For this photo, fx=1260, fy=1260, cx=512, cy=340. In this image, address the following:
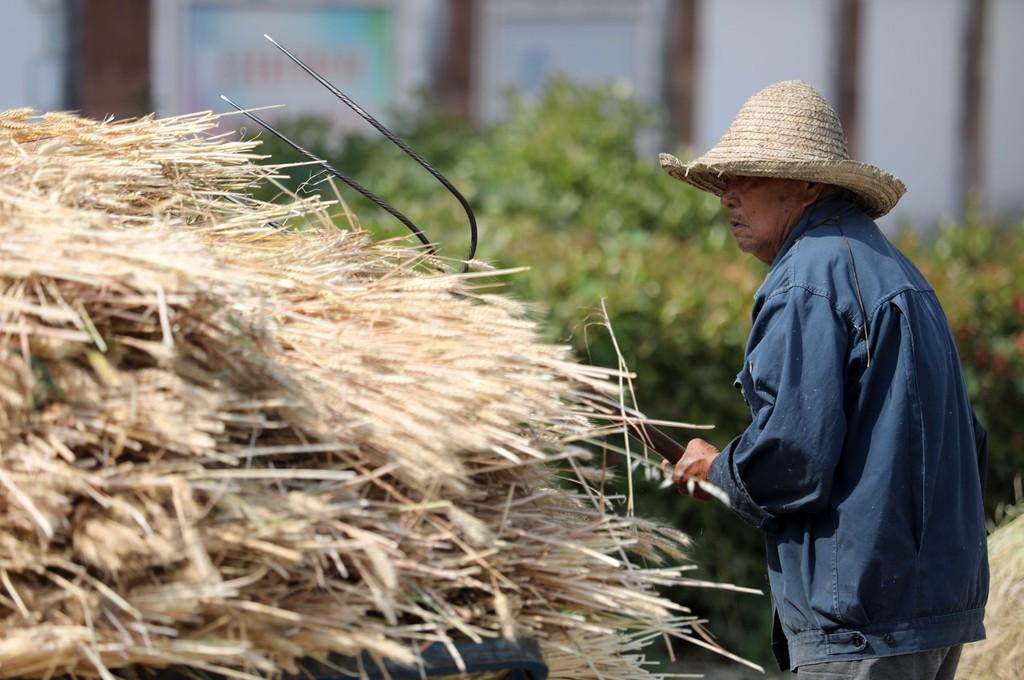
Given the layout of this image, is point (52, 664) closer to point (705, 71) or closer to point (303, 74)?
point (303, 74)

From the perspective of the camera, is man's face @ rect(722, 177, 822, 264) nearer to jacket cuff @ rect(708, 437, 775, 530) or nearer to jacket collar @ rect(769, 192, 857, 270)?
jacket collar @ rect(769, 192, 857, 270)

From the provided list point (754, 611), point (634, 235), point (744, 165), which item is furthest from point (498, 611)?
point (634, 235)

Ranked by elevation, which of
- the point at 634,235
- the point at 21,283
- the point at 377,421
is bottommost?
the point at 634,235

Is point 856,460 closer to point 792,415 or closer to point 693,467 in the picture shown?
point 792,415

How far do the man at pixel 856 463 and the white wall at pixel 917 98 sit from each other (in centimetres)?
753

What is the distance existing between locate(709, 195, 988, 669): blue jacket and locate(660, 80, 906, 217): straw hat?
0.17m

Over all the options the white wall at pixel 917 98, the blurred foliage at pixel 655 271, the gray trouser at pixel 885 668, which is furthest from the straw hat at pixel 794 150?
the white wall at pixel 917 98

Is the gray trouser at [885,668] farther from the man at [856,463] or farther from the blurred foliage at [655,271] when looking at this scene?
the blurred foliage at [655,271]

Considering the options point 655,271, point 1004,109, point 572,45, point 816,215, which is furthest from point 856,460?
point 1004,109

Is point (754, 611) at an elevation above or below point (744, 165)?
below

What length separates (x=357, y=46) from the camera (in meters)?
8.33

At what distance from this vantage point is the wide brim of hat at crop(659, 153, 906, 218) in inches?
98.7

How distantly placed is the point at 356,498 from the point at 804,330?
3.09ft

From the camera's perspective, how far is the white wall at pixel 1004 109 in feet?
33.2
